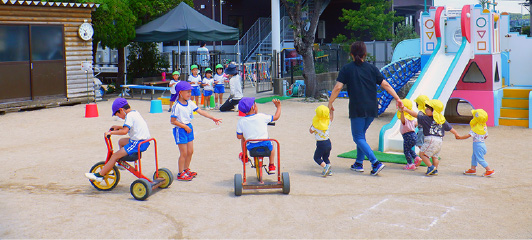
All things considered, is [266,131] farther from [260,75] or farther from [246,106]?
[260,75]

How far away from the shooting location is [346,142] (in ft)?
39.4

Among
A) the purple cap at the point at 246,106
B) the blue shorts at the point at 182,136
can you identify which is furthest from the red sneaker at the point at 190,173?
the purple cap at the point at 246,106

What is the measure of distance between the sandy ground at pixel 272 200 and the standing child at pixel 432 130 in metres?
0.28

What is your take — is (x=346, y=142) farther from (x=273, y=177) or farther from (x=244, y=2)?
(x=244, y=2)

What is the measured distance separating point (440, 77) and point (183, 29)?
35.3 feet

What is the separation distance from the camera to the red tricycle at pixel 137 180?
24.6 ft

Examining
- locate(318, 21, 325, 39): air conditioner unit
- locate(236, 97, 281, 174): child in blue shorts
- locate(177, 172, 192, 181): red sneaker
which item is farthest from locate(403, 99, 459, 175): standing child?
locate(318, 21, 325, 39): air conditioner unit

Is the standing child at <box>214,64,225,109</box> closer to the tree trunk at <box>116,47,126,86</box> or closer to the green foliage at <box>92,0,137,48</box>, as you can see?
the green foliage at <box>92,0,137,48</box>

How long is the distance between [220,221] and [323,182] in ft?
7.67

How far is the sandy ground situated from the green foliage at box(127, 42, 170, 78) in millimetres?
14891

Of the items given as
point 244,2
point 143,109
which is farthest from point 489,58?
point 244,2

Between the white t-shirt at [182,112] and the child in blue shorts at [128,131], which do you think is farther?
the white t-shirt at [182,112]

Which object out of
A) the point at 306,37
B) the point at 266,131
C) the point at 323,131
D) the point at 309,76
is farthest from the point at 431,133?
the point at 309,76

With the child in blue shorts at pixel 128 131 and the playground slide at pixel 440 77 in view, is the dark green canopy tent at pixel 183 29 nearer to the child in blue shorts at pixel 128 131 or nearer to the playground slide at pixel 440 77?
the playground slide at pixel 440 77
